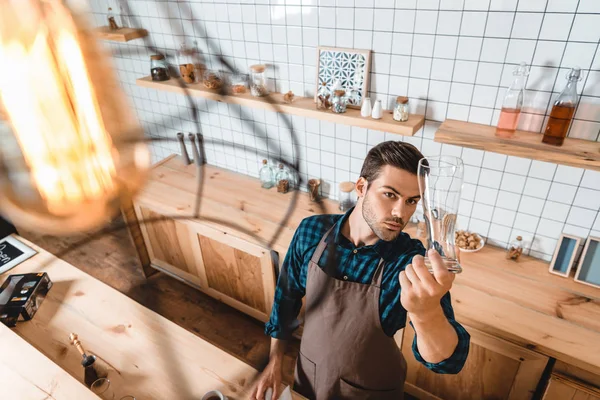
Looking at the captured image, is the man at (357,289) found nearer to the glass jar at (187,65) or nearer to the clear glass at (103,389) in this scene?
the clear glass at (103,389)

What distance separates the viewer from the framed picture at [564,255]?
1.59m

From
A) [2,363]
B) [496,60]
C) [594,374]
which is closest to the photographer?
[2,363]

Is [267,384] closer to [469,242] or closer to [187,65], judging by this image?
[469,242]

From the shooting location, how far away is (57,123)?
1.22 feet

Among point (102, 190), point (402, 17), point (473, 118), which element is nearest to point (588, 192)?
point (473, 118)

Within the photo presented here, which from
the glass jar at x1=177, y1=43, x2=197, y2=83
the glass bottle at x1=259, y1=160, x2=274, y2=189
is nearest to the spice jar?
the glass bottle at x1=259, y1=160, x2=274, y2=189

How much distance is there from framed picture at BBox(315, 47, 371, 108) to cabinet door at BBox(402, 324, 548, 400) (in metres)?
1.13

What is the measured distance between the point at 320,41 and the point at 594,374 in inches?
68.0

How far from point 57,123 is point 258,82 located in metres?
1.68

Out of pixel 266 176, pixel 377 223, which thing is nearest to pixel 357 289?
pixel 377 223

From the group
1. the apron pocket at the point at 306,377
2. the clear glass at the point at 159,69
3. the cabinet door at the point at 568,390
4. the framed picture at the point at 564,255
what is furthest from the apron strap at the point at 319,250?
the clear glass at the point at 159,69

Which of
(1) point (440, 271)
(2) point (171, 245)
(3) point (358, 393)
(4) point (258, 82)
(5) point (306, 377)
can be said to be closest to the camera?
(1) point (440, 271)

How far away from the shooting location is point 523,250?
1.77 m

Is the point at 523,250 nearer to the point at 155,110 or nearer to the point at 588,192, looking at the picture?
the point at 588,192
